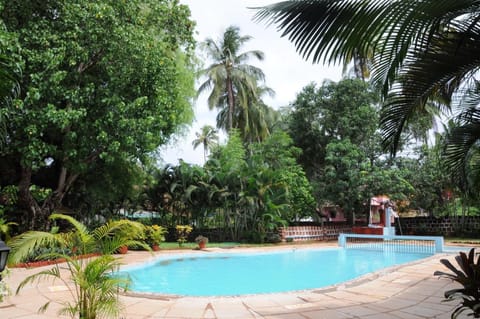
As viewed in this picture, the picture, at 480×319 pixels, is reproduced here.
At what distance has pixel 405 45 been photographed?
8.71ft

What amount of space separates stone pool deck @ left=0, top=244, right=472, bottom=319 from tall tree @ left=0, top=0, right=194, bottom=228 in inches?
159

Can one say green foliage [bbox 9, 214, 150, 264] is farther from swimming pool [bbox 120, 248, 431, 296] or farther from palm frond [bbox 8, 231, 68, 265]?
swimming pool [bbox 120, 248, 431, 296]

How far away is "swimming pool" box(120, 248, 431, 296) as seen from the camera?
26.8ft

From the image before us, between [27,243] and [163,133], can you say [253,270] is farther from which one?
[27,243]

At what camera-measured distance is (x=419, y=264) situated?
8523 mm

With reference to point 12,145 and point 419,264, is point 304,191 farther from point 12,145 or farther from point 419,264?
point 12,145

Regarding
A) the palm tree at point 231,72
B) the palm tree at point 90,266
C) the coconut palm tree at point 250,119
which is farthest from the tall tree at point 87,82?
the coconut palm tree at point 250,119

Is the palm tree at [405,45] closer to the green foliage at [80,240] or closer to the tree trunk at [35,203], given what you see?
the green foliage at [80,240]

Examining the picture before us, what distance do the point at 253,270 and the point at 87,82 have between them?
7.05 metres

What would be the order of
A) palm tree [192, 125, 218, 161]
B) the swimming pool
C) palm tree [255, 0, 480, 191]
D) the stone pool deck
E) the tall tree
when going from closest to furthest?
palm tree [255, 0, 480, 191], the stone pool deck, the swimming pool, the tall tree, palm tree [192, 125, 218, 161]

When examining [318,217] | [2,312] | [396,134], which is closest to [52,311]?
[2,312]

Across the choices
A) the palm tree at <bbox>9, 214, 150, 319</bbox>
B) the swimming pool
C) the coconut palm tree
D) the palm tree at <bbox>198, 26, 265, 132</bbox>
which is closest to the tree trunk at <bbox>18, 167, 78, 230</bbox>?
the swimming pool

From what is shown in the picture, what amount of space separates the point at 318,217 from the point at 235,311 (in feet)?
52.7

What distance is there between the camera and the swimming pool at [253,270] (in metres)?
8.16
